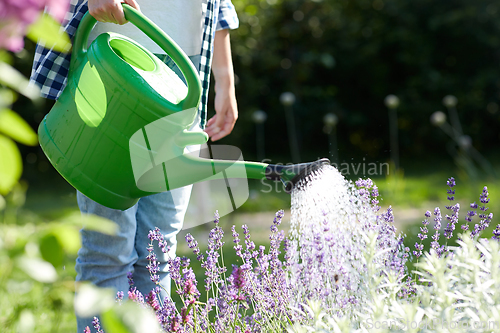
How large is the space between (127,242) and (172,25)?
0.65 meters

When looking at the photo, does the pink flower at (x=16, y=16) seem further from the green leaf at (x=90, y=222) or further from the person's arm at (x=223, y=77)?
the person's arm at (x=223, y=77)

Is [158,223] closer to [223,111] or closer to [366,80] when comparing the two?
[223,111]

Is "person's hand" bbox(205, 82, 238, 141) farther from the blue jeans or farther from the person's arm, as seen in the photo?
the blue jeans

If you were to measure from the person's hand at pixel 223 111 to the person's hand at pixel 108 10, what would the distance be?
0.55m

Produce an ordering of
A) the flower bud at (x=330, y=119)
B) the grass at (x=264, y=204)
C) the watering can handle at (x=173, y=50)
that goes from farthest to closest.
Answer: the flower bud at (x=330, y=119)
the grass at (x=264, y=204)
the watering can handle at (x=173, y=50)

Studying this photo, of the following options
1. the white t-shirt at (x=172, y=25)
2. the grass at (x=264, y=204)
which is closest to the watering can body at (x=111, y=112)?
the white t-shirt at (x=172, y=25)

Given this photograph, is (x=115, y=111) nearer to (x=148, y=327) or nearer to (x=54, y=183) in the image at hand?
(x=148, y=327)

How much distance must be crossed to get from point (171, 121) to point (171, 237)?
53 centimetres

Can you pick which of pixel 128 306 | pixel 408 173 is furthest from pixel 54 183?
pixel 128 306

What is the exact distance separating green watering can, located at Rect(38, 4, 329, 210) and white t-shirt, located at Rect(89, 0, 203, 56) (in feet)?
0.50

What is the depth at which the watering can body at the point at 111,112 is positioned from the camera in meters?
1.07

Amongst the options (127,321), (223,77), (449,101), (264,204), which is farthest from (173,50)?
(264,204)

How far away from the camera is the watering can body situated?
1.07 m

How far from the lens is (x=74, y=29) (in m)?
1.25
